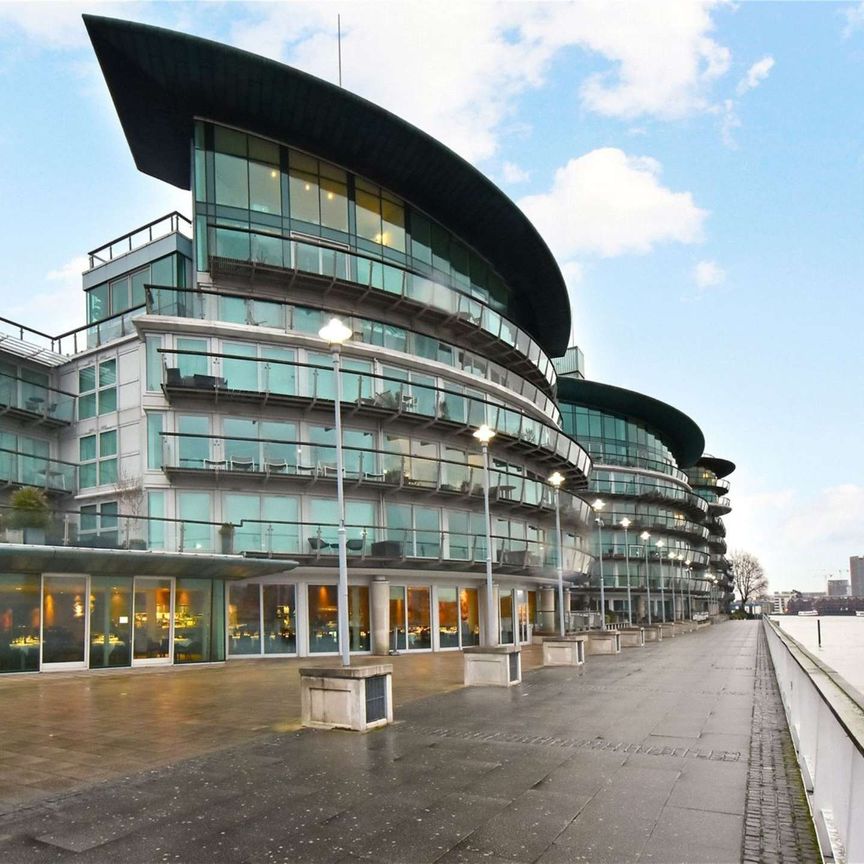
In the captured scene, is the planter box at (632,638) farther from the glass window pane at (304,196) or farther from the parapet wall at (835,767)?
the parapet wall at (835,767)

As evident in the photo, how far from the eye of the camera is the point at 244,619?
98.4 feet

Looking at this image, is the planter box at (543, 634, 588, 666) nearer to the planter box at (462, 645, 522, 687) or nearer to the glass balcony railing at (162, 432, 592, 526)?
the planter box at (462, 645, 522, 687)

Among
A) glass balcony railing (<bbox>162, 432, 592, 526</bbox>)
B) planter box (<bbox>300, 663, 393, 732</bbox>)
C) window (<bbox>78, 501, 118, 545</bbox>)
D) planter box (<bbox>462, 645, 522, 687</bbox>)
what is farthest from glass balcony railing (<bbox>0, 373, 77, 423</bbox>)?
planter box (<bbox>300, 663, 393, 732</bbox>)

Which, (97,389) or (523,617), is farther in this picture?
(523,617)

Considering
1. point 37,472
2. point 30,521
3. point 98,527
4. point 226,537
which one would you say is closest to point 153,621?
point 226,537

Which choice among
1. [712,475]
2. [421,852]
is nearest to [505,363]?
[421,852]

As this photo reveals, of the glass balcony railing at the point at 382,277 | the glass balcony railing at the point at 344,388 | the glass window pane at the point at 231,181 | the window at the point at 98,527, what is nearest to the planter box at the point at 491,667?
the glass balcony railing at the point at 344,388

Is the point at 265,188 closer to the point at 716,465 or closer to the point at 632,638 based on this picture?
the point at 632,638

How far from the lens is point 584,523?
4784cm

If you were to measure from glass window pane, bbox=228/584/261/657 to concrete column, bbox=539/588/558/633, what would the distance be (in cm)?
2235

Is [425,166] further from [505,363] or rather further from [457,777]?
[457,777]

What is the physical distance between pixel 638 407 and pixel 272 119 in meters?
58.0

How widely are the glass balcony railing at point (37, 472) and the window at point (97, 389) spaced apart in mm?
2367

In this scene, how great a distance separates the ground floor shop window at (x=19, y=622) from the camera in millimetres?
A: 22766
